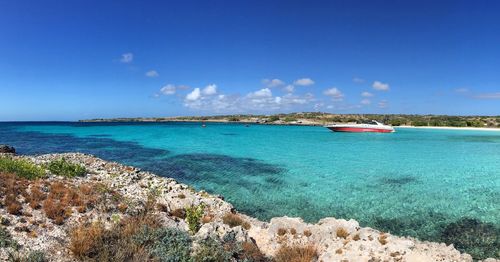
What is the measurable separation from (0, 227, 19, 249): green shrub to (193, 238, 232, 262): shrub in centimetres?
450

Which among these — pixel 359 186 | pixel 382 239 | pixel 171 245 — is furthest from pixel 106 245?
pixel 359 186

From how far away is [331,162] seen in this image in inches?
1435

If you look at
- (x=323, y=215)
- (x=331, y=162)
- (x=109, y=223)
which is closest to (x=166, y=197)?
(x=109, y=223)

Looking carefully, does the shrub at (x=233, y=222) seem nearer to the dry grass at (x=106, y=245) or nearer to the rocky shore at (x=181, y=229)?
the rocky shore at (x=181, y=229)

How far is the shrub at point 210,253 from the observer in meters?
8.41

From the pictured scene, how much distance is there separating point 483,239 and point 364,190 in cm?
913

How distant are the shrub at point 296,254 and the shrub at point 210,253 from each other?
1852 mm

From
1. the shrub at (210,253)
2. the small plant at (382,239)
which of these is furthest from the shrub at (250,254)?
the small plant at (382,239)

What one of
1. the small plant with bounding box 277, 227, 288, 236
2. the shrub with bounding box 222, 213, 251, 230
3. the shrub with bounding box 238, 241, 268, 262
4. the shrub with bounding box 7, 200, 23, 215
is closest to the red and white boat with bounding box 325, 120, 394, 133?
the shrub with bounding box 222, 213, 251, 230

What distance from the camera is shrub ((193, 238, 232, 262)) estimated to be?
27.6 feet

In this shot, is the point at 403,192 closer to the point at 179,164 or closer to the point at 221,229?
the point at 221,229

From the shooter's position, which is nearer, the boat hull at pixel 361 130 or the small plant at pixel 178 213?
the small plant at pixel 178 213

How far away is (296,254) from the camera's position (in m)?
9.98

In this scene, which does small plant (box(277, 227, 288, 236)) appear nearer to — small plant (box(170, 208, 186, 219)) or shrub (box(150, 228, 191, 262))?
shrub (box(150, 228, 191, 262))
